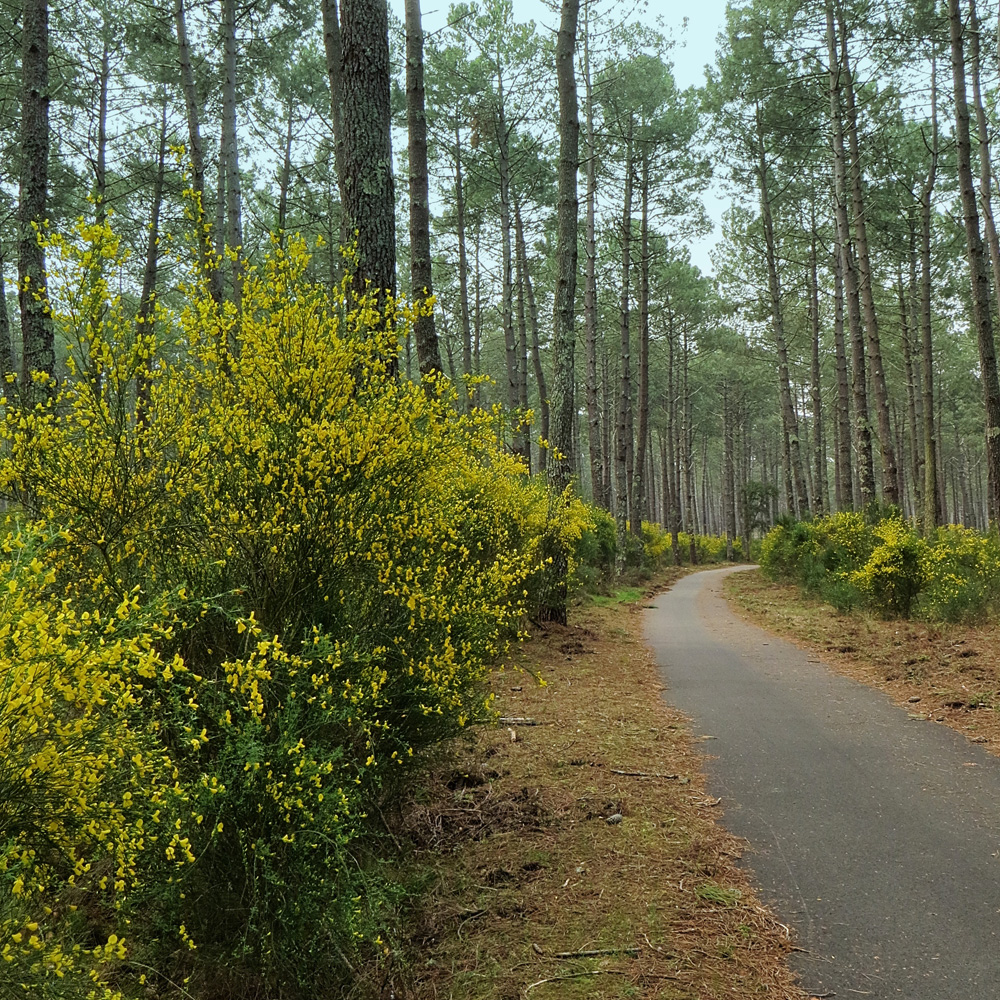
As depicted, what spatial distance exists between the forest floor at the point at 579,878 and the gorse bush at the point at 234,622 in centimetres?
37

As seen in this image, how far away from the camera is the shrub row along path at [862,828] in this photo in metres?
2.47

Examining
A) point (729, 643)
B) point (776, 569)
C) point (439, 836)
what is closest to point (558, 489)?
point (729, 643)

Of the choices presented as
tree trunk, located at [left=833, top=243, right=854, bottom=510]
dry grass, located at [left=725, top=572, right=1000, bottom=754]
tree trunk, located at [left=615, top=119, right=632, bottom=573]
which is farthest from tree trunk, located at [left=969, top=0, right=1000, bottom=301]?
dry grass, located at [left=725, top=572, right=1000, bottom=754]

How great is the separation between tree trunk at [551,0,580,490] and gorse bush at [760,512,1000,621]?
4.51m

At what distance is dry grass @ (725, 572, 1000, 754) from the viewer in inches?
213

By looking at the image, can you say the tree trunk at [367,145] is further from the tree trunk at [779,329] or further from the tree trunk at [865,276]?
the tree trunk at [779,329]

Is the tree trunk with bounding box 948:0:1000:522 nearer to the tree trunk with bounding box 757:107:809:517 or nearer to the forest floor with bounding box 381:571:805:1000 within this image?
the tree trunk with bounding box 757:107:809:517

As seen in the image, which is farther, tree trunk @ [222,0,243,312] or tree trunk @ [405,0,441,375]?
tree trunk @ [222,0,243,312]

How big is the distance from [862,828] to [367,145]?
5.78 metres

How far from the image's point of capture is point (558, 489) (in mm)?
9250

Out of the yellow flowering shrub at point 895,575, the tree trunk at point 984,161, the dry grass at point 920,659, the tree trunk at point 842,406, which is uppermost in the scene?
the tree trunk at point 984,161

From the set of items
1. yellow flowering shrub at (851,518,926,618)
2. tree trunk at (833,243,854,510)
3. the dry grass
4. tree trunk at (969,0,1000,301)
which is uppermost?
tree trunk at (969,0,1000,301)

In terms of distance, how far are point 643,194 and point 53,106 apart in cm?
1441

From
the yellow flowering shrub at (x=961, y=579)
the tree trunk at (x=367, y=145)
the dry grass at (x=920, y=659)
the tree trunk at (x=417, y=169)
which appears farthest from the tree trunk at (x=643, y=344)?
the tree trunk at (x=367, y=145)
